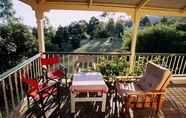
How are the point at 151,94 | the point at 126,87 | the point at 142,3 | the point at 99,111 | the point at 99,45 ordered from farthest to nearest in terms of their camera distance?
the point at 99,45, the point at 142,3, the point at 126,87, the point at 99,111, the point at 151,94

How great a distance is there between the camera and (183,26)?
34.6ft

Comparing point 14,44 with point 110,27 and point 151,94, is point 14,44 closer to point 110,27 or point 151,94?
point 110,27

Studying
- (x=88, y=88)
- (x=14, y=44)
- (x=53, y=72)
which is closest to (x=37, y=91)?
(x=88, y=88)

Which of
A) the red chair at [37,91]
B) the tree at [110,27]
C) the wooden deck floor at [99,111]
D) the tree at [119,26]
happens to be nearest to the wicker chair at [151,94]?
the wooden deck floor at [99,111]

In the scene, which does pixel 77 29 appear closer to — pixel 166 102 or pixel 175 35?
pixel 175 35

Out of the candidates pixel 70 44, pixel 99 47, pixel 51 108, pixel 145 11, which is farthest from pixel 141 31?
pixel 51 108

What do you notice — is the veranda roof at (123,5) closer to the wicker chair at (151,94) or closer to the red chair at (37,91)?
the wicker chair at (151,94)

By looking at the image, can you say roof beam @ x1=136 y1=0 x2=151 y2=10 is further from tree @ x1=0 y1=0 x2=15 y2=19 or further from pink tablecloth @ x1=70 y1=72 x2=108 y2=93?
tree @ x1=0 y1=0 x2=15 y2=19

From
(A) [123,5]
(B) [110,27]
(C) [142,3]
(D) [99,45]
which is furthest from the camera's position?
(B) [110,27]

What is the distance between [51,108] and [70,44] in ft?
41.0

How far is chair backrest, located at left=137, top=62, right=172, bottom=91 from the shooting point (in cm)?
317

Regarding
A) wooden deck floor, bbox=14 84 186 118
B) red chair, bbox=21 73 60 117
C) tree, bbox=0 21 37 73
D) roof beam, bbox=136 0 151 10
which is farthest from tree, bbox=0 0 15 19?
red chair, bbox=21 73 60 117

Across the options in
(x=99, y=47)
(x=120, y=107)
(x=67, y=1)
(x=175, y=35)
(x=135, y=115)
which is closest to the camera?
(x=135, y=115)

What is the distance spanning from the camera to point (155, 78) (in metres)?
3.39
